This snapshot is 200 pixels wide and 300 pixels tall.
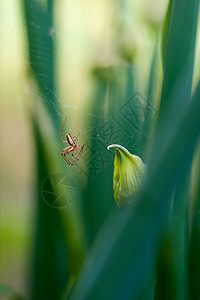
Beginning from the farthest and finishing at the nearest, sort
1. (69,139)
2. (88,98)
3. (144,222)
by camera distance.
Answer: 1. (88,98)
2. (69,139)
3. (144,222)

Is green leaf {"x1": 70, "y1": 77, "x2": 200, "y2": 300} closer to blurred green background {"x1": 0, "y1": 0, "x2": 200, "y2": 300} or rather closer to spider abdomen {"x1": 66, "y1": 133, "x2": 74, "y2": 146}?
blurred green background {"x1": 0, "y1": 0, "x2": 200, "y2": 300}

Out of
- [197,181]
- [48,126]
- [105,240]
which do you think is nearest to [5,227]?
[48,126]

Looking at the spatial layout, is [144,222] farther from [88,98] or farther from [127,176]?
[88,98]

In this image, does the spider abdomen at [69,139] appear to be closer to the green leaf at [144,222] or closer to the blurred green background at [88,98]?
the blurred green background at [88,98]

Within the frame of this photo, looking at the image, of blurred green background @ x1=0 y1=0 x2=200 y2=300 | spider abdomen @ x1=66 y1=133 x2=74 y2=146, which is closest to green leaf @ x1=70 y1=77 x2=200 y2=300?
blurred green background @ x1=0 y1=0 x2=200 y2=300

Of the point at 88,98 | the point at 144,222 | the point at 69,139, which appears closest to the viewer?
the point at 144,222

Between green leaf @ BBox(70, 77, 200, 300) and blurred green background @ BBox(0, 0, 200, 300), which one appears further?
blurred green background @ BBox(0, 0, 200, 300)

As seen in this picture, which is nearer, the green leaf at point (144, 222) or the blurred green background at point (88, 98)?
the green leaf at point (144, 222)

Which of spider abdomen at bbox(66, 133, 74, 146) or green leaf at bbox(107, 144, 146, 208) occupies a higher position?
spider abdomen at bbox(66, 133, 74, 146)

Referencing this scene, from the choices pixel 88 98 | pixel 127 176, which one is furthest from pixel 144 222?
pixel 88 98

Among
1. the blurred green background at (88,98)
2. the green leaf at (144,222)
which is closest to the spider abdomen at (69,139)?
the blurred green background at (88,98)
